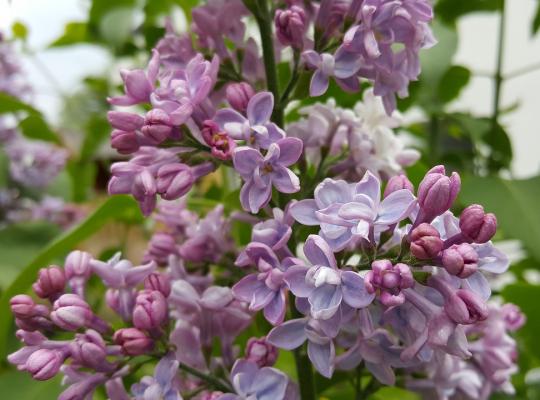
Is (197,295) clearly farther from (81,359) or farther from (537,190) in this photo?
(537,190)

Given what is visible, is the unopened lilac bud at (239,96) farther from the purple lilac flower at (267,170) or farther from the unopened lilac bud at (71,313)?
the unopened lilac bud at (71,313)

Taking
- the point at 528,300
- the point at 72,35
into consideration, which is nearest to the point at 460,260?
the point at 528,300

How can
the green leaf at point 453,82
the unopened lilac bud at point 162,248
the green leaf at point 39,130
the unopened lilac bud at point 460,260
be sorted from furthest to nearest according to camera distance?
the green leaf at point 39,130 < the green leaf at point 453,82 < the unopened lilac bud at point 162,248 < the unopened lilac bud at point 460,260

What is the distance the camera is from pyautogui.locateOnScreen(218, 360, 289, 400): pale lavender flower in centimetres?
48

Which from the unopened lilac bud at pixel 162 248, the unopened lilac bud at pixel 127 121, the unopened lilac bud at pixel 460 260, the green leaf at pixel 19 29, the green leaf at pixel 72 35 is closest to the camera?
the unopened lilac bud at pixel 460 260

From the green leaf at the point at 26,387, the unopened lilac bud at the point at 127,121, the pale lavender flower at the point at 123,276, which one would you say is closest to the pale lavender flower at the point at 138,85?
the unopened lilac bud at the point at 127,121

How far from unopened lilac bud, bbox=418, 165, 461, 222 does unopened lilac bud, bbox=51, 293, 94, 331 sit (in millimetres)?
246

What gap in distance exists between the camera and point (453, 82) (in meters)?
0.92

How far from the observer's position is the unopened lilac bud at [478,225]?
41 cm

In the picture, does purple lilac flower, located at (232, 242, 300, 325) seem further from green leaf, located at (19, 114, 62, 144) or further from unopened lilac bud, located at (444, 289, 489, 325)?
green leaf, located at (19, 114, 62, 144)

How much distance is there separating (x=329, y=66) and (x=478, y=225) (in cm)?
17

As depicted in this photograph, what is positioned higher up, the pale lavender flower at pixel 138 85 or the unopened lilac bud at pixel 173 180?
the pale lavender flower at pixel 138 85

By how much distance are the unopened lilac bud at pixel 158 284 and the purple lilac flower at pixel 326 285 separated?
0.42 ft

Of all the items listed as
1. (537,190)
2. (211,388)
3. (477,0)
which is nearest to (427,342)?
(211,388)
